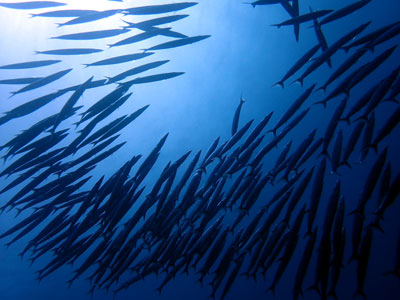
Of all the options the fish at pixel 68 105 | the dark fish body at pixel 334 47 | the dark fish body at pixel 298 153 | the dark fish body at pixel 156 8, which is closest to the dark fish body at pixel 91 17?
the dark fish body at pixel 156 8

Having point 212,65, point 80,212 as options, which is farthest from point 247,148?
point 212,65

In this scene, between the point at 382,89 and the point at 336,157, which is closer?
the point at 382,89

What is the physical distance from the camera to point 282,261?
4.46m

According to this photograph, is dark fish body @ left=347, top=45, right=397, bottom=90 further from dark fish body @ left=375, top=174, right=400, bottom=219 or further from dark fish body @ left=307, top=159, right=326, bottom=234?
dark fish body @ left=375, top=174, right=400, bottom=219

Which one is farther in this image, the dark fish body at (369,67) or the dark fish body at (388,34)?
the dark fish body at (369,67)

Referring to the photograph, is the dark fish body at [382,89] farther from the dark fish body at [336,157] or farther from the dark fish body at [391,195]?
the dark fish body at [391,195]

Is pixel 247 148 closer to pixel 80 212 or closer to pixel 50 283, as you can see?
pixel 80 212

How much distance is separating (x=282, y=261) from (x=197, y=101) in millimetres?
9397

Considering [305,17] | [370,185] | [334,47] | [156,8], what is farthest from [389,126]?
[156,8]

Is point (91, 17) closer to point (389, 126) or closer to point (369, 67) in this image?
point (369, 67)

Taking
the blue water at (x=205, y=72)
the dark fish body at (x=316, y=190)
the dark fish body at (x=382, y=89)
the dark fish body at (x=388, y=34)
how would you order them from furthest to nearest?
1. the blue water at (x=205, y=72)
2. the dark fish body at (x=316, y=190)
3. the dark fish body at (x=382, y=89)
4. the dark fish body at (x=388, y=34)

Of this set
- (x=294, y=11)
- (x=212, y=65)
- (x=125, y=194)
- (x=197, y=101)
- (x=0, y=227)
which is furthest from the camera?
(x=0, y=227)

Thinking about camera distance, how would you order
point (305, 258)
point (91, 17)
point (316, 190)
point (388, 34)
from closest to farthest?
point (388, 34), point (316, 190), point (305, 258), point (91, 17)

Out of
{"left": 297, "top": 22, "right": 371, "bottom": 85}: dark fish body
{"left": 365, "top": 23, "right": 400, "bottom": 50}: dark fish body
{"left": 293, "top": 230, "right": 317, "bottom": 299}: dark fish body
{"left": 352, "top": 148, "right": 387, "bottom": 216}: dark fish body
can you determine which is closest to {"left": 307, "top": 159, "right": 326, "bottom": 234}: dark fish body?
{"left": 293, "top": 230, "right": 317, "bottom": 299}: dark fish body
